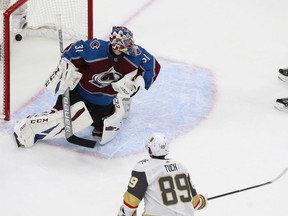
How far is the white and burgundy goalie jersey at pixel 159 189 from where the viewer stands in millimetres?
4176

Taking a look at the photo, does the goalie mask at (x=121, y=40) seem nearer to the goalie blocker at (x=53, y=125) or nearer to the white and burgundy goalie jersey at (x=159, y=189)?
the goalie blocker at (x=53, y=125)

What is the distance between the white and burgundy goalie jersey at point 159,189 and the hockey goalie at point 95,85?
1.19m

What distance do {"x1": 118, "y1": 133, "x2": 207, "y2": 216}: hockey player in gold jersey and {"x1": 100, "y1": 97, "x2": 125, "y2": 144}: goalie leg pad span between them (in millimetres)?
1269

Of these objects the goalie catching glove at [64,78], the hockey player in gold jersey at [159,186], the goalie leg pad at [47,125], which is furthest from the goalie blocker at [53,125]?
the hockey player in gold jersey at [159,186]

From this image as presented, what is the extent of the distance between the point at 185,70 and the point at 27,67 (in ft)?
3.65

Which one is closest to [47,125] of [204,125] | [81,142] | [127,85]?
[81,142]

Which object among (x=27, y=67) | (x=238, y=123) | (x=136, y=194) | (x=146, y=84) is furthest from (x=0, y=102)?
(x=136, y=194)

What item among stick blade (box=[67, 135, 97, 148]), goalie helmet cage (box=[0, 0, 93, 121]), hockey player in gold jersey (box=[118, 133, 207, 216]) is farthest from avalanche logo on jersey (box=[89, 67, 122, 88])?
hockey player in gold jersey (box=[118, 133, 207, 216])

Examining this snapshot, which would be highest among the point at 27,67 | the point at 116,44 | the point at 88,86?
the point at 116,44

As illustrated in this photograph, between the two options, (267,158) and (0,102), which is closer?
(267,158)

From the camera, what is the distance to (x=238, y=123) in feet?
19.2

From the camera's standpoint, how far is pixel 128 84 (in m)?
5.32

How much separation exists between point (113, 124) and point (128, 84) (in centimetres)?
33

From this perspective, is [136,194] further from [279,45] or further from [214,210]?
[279,45]
